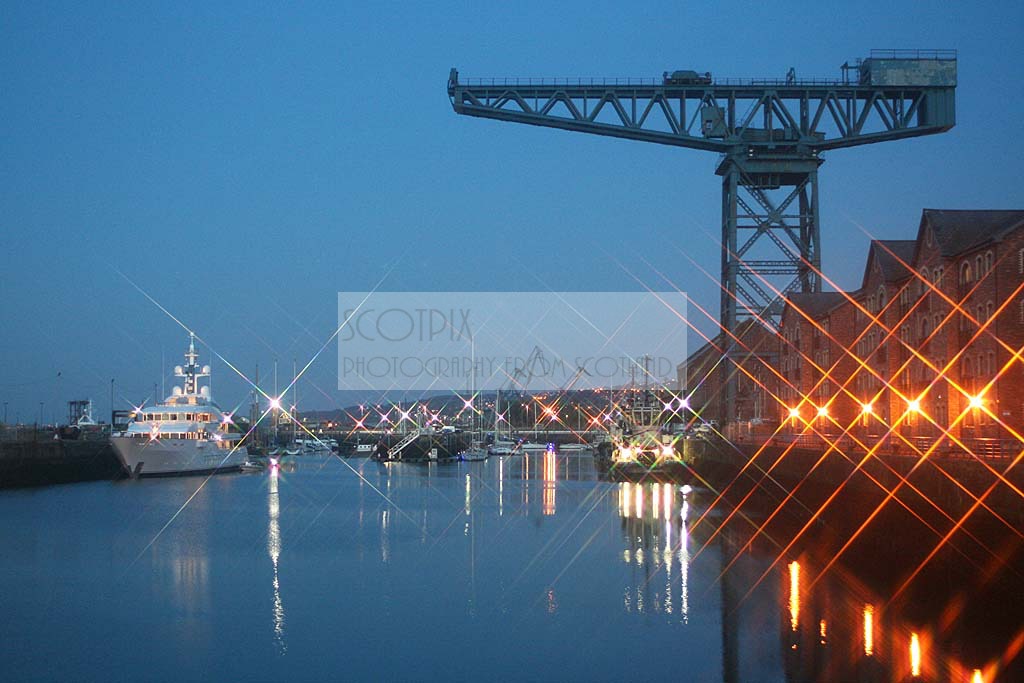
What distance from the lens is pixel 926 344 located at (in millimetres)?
42062

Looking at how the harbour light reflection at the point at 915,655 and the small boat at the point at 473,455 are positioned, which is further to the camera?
the small boat at the point at 473,455

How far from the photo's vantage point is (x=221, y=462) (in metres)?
83.7

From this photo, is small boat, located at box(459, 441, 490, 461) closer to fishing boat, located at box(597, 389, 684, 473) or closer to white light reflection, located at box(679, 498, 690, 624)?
fishing boat, located at box(597, 389, 684, 473)

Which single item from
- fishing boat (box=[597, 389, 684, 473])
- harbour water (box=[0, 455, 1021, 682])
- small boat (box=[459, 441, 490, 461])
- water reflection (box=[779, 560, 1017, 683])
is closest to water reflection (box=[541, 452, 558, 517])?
harbour water (box=[0, 455, 1021, 682])

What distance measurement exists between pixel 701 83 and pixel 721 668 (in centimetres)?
3560

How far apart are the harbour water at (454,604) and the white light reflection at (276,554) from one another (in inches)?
5.2

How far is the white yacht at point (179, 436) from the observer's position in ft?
244

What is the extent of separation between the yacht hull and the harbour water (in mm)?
27512

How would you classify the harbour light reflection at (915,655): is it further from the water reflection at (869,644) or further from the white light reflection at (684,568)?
the white light reflection at (684,568)

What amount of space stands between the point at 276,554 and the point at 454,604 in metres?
11.0

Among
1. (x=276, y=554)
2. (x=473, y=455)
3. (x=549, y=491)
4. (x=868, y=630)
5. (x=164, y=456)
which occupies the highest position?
(x=868, y=630)

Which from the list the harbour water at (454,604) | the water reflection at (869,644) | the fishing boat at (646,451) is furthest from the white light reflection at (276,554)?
the fishing boat at (646,451)

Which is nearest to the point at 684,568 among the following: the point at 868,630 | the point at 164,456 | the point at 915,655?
the point at 868,630

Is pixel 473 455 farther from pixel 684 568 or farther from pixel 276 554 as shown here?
pixel 684 568
